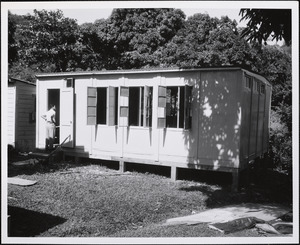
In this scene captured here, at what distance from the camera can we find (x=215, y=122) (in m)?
9.17

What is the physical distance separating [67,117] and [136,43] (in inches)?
497

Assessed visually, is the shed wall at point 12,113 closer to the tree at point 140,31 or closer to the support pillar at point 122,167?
the support pillar at point 122,167

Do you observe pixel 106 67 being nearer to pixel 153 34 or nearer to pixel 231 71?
pixel 153 34

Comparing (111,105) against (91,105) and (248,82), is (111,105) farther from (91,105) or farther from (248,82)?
(248,82)

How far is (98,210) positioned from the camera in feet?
22.9

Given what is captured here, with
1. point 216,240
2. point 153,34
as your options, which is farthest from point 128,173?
point 153,34

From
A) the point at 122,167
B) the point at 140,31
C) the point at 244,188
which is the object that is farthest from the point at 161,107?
the point at 140,31

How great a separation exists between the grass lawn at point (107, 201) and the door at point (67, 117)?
3.67 ft

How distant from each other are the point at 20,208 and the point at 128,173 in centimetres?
413

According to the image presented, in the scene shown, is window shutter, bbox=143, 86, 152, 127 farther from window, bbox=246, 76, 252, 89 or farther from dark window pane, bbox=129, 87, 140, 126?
window, bbox=246, 76, 252, 89

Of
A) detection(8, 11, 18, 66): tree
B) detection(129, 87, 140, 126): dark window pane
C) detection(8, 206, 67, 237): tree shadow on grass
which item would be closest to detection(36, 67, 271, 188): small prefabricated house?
detection(129, 87, 140, 126): dark window pane

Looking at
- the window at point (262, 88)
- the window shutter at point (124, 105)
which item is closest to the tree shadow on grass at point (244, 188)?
the window shutter at point (124, 105)

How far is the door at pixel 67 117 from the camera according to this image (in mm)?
11336

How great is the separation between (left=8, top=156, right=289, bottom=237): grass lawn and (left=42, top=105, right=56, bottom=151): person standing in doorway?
135cm
